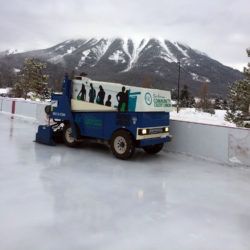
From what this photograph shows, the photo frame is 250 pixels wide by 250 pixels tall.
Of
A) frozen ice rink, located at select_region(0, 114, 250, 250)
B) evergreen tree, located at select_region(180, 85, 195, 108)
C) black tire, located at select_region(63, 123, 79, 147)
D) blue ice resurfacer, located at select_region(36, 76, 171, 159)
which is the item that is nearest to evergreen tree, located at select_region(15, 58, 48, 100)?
evergreen tree, located at select_region(180, 85, 195, 108)

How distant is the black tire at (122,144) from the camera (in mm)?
6898

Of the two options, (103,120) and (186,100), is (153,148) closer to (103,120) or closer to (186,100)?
(103,120)

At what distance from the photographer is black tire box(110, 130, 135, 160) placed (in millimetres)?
6898

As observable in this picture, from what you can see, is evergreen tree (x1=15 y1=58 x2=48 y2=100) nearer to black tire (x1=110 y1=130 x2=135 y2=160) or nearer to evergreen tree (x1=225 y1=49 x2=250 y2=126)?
evergreen tree (x1=225 y1=49 x2=250 y2=126)

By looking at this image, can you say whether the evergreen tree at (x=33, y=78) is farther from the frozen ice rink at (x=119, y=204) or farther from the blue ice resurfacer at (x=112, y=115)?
the frozen ice rink at (x=119, y=204)

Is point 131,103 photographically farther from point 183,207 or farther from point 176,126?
point 183,207

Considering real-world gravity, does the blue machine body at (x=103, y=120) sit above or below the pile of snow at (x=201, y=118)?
below

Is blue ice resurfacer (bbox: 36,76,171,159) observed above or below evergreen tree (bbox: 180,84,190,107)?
below

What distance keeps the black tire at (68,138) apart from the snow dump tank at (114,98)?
770 mm

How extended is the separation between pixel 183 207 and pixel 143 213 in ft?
2.48

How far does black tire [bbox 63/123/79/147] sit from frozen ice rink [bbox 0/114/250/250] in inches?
46.3

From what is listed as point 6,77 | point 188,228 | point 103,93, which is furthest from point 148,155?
point 6,77

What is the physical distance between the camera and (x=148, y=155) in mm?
8047

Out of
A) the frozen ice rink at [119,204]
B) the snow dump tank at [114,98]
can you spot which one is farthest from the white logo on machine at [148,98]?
the frozen ice rink at [119,204]
